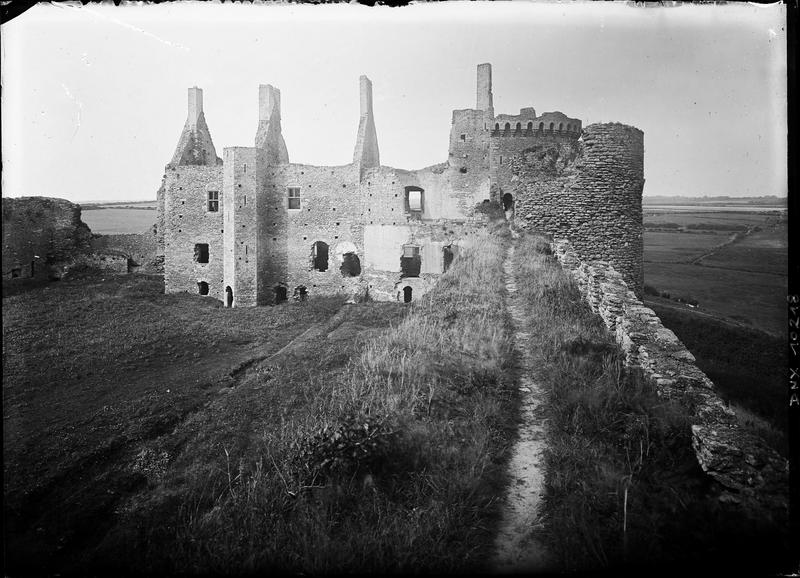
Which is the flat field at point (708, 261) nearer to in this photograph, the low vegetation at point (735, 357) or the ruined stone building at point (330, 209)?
the low vegetation at point (735, 357)

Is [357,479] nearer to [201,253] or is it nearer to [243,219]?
[243,219]

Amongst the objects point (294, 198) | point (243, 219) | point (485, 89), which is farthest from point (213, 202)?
point (485, 89)

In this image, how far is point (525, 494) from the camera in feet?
14.2

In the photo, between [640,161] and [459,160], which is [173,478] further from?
[459,160]

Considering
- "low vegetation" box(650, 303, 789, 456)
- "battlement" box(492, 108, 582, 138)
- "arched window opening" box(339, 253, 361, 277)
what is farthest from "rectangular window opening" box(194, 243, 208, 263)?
"low vegetation" box(650, 303, 789, 456)

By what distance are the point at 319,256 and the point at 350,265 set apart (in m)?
2.08

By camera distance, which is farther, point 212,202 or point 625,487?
point 212,202

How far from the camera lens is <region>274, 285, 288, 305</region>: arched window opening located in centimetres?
2714

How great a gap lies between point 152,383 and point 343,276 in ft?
49.9

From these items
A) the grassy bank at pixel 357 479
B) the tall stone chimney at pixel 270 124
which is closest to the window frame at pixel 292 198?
the tall stone chimney at pixel 270 124

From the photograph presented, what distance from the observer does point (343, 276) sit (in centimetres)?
2680

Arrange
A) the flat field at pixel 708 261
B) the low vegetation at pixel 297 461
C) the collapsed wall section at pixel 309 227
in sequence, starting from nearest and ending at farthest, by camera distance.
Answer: the low vegetation at pixel 297 461, the flat field at pixel 708 261, the collapsed wall section at pixel 309 227

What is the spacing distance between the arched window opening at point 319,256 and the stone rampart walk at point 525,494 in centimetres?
2138

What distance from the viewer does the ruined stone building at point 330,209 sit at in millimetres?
25188
